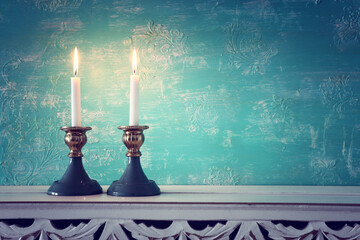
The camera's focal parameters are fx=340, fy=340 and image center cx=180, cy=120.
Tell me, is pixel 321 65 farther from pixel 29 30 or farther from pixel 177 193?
pixel 29 30

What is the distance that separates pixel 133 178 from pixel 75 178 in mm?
154

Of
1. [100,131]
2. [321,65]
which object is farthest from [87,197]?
[321,65]

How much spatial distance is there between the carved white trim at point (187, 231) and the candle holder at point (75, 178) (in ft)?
0.33

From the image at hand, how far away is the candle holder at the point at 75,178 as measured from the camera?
87 cm

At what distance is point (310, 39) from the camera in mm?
1141

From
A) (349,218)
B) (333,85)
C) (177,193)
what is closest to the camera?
(349,218)

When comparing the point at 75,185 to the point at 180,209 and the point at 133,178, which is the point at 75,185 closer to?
the point at 133,178

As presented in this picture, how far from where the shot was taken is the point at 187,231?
78cm

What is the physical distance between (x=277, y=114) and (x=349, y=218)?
17.3 inches

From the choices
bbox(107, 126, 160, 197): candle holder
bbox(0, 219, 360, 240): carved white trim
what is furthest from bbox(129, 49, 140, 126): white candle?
bbox(0, 219, 360, 240): carved white trim

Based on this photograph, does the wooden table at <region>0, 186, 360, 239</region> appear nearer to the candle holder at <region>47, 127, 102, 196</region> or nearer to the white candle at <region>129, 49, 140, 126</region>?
the candle holder at <region>47, 127, 102, 196</region>

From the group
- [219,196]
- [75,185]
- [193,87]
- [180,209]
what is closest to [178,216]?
[180,209]

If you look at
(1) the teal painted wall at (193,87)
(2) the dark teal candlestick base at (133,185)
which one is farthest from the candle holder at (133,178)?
(1) the teal painted wall at (193,87)

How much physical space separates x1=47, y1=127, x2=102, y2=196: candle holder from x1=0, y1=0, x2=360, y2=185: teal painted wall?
0.77ft
